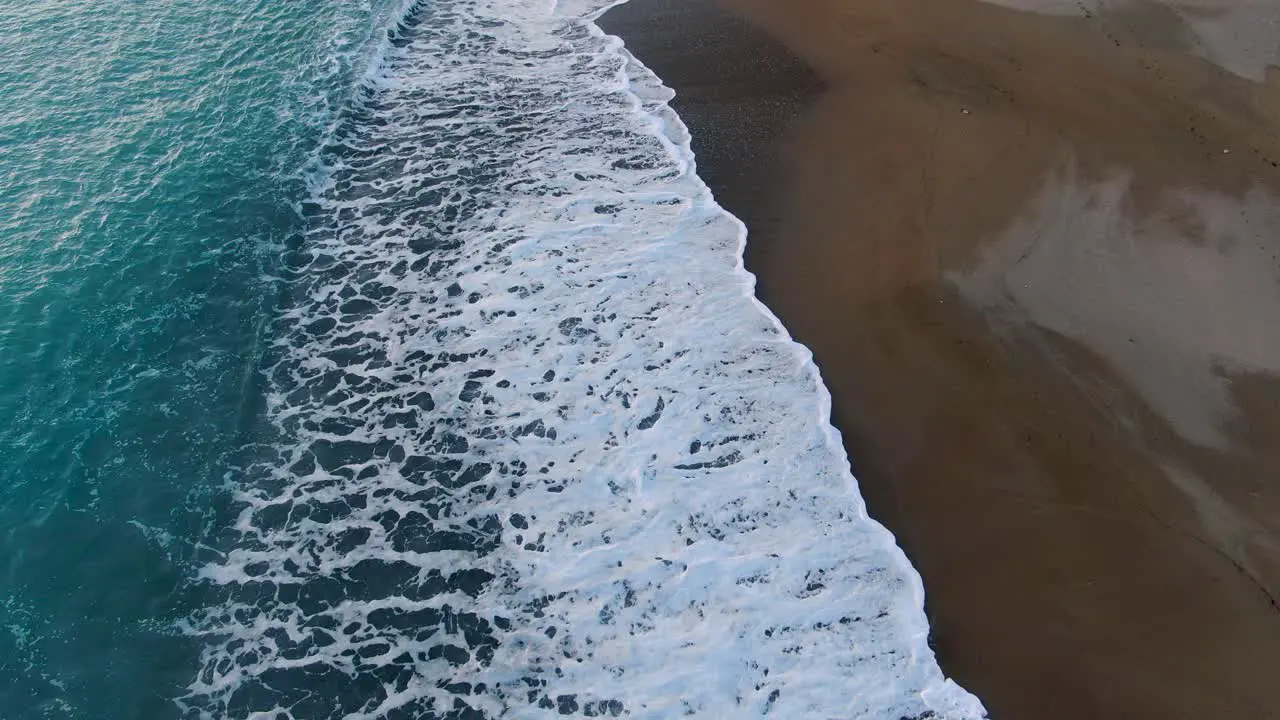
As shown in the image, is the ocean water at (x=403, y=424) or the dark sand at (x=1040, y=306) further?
the ocean water at (x=403, y=424)

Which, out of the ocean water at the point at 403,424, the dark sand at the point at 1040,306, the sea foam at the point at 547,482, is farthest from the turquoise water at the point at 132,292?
the dark sand at the point at 1040,306

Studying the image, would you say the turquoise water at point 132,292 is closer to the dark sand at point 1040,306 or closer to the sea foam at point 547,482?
the sea foam at point 547,482

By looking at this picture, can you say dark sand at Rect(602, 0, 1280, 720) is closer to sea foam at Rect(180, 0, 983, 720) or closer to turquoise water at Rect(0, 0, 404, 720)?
sea foam at Rect(180, 0, 983, 720)

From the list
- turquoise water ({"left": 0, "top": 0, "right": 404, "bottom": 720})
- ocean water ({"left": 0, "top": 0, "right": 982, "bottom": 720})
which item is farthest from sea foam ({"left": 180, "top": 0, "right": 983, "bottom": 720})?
turquoise water ({"left": 0, "top": 0, "right": 404, "bottom": 720})

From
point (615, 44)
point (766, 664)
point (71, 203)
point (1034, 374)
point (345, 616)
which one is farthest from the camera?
point (615, 44)

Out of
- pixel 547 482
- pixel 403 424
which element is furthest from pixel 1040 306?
pixel 403 424

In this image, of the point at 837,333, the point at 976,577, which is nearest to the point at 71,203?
the point at 837,333

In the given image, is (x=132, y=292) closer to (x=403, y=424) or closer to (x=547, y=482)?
(x=403, y=424)

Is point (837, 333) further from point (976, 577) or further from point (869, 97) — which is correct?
point (869, 97)
